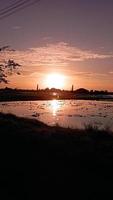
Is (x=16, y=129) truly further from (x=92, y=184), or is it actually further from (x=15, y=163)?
(x=92, y=184)

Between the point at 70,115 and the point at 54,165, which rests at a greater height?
the point at 54,165

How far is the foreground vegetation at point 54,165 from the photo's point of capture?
13.5m

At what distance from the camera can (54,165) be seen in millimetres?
15297

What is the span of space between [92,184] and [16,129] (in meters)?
8.41

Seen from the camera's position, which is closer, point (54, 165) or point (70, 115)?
point (54, 165)

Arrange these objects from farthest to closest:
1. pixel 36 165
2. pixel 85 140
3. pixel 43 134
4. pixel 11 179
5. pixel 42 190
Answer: pixel 43 134
pixel 85 140
pixel 36 165
pixel 11 179
pixel 42 190

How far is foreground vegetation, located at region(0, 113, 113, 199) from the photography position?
1347cm

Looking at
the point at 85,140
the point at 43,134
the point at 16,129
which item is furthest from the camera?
the point at 16,129

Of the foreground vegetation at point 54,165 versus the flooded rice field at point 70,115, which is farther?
the flooded rice field at point 70,115

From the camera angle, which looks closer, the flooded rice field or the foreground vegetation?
the foreground vegetation

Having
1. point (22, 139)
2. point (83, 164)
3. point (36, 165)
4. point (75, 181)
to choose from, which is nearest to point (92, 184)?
point (75, 181)

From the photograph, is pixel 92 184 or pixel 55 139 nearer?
pixel 92 184

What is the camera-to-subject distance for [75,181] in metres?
13.9

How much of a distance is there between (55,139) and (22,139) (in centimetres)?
152
